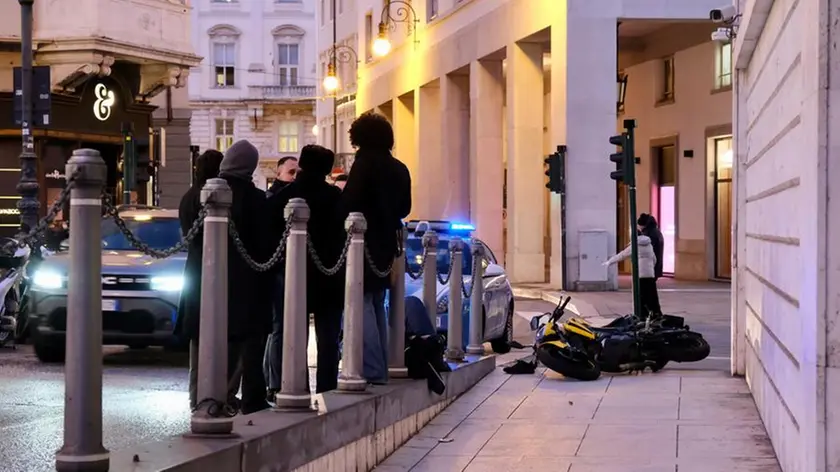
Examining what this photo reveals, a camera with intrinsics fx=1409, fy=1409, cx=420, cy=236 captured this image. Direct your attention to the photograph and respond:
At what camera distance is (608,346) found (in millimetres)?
13898

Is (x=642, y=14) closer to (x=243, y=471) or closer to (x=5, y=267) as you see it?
(x=5, y=267)

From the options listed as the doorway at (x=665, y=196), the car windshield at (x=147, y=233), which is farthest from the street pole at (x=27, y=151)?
the doorway at (x=665, y=196)

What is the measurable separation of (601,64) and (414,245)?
14719 millimetres

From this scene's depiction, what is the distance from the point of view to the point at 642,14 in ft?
100

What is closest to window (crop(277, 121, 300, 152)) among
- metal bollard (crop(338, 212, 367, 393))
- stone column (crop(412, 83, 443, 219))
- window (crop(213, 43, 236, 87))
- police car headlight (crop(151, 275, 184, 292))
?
window (crop(213, 43, 236, 87))

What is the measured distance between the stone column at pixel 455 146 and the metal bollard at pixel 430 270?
29.0m

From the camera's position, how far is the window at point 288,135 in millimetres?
78625

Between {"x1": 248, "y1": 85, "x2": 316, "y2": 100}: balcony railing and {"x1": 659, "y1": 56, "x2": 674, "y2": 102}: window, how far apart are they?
43.3 meters

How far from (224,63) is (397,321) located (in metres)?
70.6

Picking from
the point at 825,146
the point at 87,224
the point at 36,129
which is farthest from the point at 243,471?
the point at 36,129

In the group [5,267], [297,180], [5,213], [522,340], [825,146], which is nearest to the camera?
[825,146]

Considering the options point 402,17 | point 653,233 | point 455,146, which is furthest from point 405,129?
point 653,233

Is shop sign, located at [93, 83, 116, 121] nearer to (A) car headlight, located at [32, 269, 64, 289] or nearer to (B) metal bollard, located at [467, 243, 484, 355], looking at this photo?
(A) car headlight, located at [32, 269, 64, 289]

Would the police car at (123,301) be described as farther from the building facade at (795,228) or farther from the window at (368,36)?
the window at (368,36)
